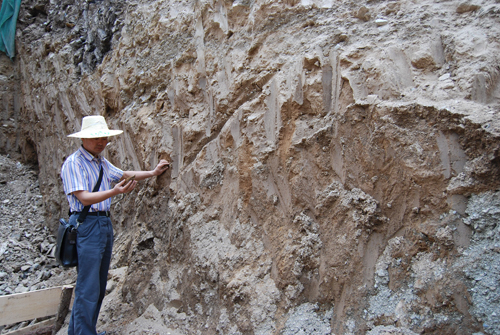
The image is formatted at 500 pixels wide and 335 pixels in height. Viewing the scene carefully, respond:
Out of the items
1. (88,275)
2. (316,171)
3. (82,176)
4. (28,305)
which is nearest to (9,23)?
(28,305)

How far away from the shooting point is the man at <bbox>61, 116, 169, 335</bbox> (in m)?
2.53

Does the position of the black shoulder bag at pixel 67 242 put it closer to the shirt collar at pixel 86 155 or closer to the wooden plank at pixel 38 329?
the shirt collar at pixel 86 155

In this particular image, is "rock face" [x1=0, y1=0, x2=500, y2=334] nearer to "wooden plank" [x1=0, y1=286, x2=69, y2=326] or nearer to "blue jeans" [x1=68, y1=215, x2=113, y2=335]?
"blue jeans" [x1=68, y1=215, x2=113, y2=335]

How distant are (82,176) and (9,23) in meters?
6.23

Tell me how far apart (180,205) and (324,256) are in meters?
1.40

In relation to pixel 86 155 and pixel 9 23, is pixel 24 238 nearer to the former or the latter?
pixel 86 155

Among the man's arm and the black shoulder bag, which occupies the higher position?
the man's arm

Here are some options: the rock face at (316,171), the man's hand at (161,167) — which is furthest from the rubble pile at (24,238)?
the man's hand at (161,167)

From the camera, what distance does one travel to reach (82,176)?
2582 millimetres

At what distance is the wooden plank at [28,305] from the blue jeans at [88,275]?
784 mm

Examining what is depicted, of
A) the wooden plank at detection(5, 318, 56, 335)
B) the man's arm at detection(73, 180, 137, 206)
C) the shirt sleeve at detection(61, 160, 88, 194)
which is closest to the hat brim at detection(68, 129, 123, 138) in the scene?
the shirt sleeve at detection(61, 160, 88, 194)

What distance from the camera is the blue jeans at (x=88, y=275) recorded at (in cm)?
254

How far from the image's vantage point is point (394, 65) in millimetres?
2109

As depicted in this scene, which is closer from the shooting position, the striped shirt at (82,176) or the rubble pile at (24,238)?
the striped shirt at (82,176)
